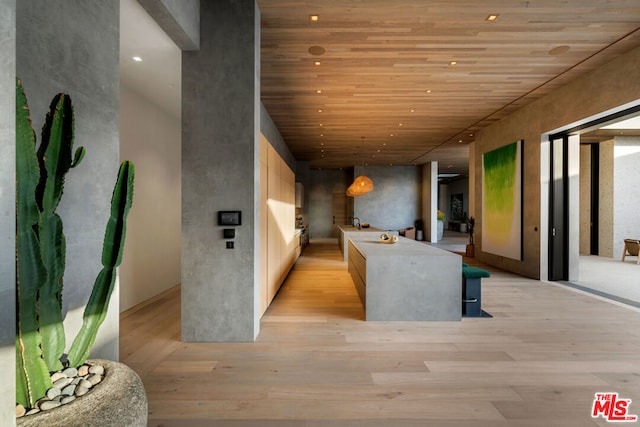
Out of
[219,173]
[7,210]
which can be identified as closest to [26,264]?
[7,210]

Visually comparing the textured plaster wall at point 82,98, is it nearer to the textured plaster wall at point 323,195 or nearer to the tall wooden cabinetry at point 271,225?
the tall wooden cabinetry at point 271,225

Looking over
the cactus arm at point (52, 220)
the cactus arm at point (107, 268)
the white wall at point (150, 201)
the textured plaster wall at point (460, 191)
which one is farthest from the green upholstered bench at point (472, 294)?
the textured plaster wall at point (460, 191)

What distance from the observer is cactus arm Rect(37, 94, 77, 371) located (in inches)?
46.6

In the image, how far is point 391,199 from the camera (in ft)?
41.8

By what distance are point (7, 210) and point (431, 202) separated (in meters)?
12.2

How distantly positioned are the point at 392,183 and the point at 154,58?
1076cm

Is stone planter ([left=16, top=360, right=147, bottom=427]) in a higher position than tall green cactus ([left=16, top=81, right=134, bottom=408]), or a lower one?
lower

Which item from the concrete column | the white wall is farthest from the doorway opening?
the white wall

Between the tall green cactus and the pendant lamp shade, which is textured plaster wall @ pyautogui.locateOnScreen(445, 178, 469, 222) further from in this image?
the tall green cactus

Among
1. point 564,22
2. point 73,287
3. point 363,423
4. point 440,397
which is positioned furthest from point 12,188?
point 564,22

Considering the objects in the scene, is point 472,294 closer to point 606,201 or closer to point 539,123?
point 539,123

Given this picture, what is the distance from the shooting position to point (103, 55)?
5.66 feet

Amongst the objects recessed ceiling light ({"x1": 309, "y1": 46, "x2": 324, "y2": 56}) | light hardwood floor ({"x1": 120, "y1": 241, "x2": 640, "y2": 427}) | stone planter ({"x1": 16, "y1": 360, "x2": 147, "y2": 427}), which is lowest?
light hardwood floor ({"x1": 120, "y1": 241, "x2": 640, "y2": 427})

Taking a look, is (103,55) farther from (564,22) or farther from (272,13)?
(564,22)
